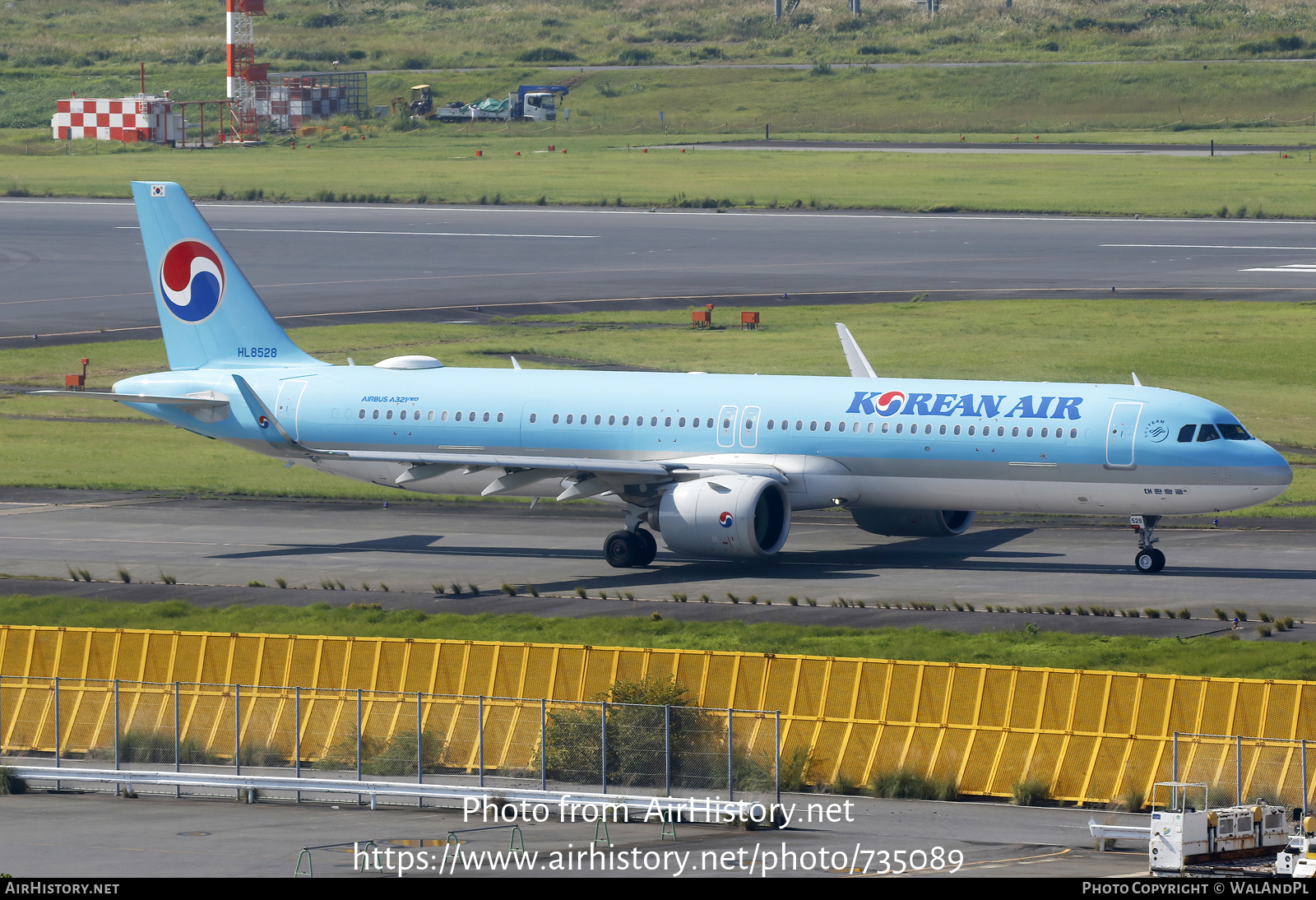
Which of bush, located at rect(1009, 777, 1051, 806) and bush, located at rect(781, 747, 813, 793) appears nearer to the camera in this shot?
bush, located at rect(1009, 777, 1051, 806)

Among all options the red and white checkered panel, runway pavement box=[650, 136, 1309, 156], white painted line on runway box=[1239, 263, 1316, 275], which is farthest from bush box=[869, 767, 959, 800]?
the red and white checkered panel

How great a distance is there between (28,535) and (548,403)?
639 inches

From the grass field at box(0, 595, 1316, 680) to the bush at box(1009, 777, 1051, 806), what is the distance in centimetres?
557

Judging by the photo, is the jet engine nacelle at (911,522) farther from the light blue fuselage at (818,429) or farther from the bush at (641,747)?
the bush at (641,747)

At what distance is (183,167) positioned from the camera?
16212cm

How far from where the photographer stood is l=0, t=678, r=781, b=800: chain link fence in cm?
3297

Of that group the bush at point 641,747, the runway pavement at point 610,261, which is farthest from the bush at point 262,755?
the runway pavement at point 610,261

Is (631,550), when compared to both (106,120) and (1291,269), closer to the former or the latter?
(1291,269)

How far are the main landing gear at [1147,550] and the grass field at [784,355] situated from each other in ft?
54.3

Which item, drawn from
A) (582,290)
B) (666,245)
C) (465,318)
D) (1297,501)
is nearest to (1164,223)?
(666,245)

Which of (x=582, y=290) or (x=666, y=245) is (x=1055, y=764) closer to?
(x=582, y=290)

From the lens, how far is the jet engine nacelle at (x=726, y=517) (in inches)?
1971

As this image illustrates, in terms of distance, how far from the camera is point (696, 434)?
53.1m

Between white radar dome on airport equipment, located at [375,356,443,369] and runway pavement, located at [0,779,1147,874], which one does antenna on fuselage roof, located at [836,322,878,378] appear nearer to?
white radar dome on airport equipment, located at [375,356,443,369]
